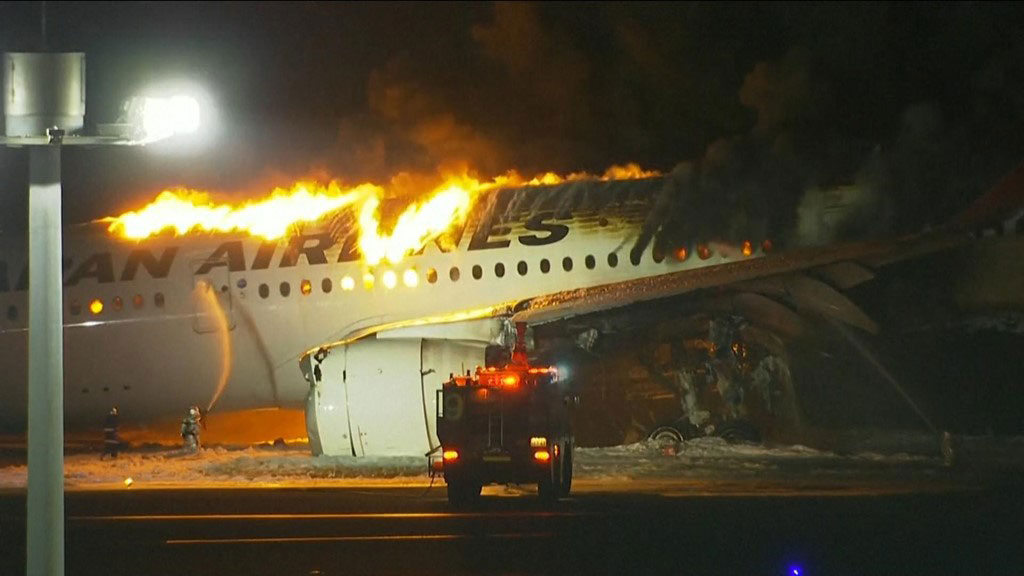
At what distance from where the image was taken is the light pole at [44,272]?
7629mm

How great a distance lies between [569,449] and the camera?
1577cm

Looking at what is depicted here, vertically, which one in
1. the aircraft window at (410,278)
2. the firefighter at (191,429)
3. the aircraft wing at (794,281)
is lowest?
the firefighter at (191,429)

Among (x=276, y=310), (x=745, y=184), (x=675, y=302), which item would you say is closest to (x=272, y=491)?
(x=276, y=310)

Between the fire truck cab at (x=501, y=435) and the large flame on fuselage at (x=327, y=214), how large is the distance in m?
5.31

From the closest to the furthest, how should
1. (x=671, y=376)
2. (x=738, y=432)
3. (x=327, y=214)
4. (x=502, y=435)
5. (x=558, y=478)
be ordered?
(x=502, y=435)
(x=558, y=478)
(x=671, y=376)
(x=738, y=432)
(x=327, y=214)

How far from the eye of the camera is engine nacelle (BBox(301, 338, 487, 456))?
58.1ft

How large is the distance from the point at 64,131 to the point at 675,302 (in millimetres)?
12043

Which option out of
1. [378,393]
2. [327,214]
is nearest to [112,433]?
[327,214]

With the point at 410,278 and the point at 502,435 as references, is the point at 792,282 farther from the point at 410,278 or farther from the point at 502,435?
the point at 502,435

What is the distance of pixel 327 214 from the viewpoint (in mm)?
20781

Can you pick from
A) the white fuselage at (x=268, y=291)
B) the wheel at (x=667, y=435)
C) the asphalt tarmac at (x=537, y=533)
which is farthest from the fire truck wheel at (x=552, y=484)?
the white fuselage at (x=268, y=291)

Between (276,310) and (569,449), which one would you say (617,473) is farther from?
(276,310)

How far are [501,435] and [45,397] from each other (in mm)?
7712

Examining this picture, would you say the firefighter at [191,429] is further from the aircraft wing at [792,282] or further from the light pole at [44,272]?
the light pole at [44,272]
